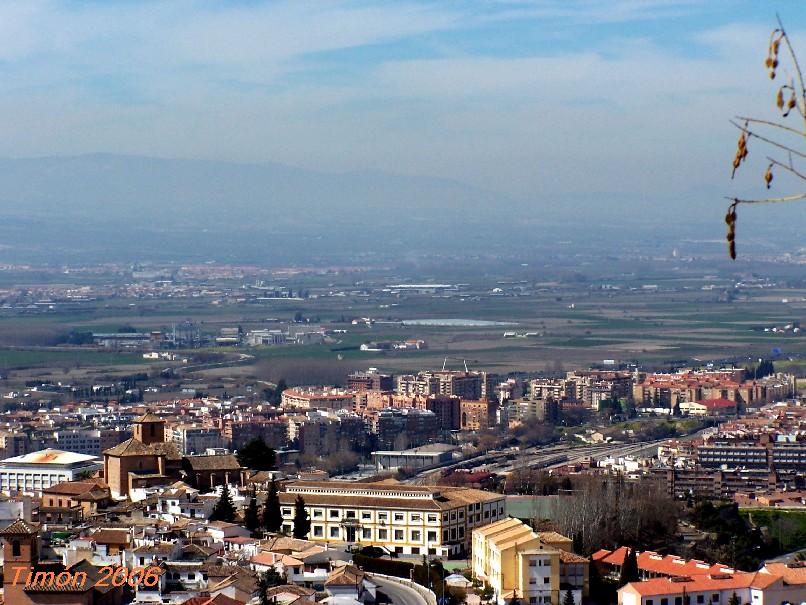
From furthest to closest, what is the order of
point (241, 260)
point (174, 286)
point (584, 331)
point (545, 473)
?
point (241, 260), point (174, 286), point (584, 331), point (545, 473)

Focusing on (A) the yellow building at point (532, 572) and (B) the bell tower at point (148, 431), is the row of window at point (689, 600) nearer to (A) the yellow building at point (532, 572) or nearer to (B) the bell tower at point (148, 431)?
(A) the yellow building at point (532, 572)

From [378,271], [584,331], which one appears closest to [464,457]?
[584,331]

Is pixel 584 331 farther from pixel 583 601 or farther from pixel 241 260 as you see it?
pixel 241 260

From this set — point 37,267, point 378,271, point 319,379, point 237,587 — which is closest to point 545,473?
point 237,587

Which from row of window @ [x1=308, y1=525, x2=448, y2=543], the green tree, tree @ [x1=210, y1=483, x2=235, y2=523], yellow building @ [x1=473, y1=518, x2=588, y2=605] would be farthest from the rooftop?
the green tree

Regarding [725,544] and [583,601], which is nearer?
[583,601]

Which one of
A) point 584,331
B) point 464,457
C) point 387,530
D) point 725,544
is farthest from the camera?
point 584,331
